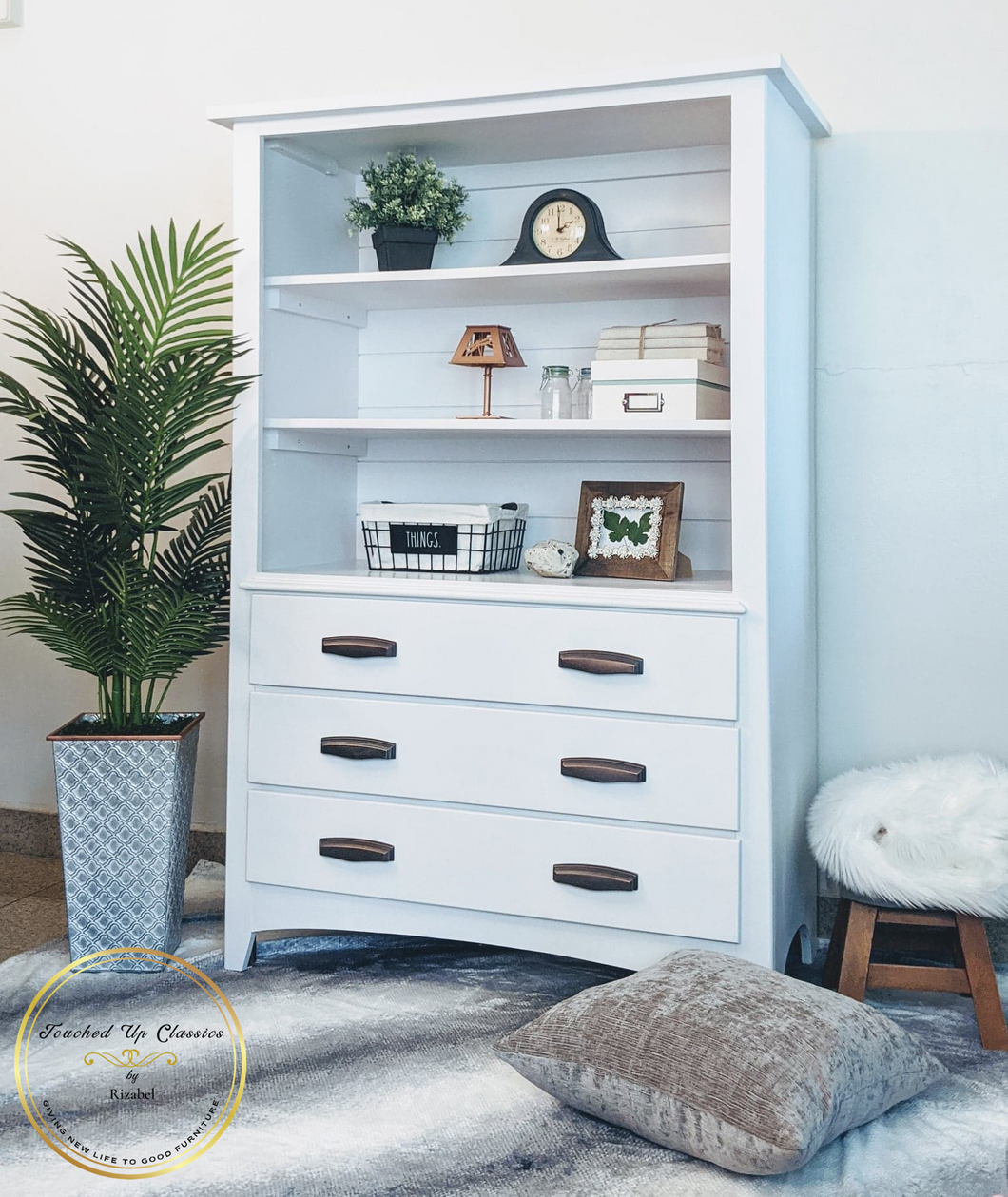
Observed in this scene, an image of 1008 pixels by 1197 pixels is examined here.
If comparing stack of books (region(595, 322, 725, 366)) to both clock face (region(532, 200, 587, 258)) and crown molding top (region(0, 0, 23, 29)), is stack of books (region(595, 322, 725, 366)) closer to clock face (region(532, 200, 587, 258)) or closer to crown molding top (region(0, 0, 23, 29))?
clock face (region(532, 200, 587, 258))

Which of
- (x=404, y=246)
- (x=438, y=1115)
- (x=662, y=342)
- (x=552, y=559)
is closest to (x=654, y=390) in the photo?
(x=662, y=342)

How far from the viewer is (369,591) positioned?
233cm

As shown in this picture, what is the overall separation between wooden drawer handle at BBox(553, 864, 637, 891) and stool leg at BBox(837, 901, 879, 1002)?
0.40 m

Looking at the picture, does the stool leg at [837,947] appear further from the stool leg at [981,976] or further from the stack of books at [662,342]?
the stack of books at [662,342]

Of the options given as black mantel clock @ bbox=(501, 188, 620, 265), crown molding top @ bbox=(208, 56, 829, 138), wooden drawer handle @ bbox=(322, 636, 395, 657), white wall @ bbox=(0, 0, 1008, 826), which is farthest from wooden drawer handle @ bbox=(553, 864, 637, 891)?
crown molding top @ bbox=(208, 56, 829, 138)

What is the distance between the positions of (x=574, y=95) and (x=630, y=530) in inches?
32.5

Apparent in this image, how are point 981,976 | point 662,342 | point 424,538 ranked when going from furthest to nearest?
point 424,538 → point 662,342 → point 981,976

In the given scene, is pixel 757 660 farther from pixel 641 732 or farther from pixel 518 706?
pixel 518 706

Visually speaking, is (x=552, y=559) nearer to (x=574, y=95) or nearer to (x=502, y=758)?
(x=502, y=758)

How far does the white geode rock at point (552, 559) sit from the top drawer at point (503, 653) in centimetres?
18

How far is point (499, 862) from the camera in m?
2.27

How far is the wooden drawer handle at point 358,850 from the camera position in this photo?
234 centimetres

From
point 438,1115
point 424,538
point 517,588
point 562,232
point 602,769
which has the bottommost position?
point 438,1115

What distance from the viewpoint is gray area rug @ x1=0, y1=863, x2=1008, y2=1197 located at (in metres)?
1.67
